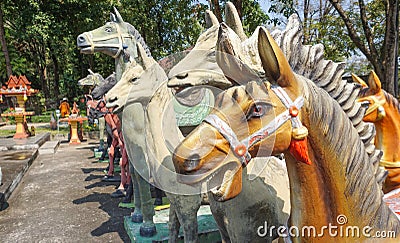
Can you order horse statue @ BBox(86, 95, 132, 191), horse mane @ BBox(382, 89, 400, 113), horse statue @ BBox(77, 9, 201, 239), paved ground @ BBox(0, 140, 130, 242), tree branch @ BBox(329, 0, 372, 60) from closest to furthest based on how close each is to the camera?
horse statue @ BBox(77, 9, 201, 239), horse mane @ BBox(382, 89, 400, 113), paved ground @ BBox(0, 140, 130, 242), horse statue @ BBox(86, 95, 132, 191), tree branch @ BBox(329, 0, 372, 60)

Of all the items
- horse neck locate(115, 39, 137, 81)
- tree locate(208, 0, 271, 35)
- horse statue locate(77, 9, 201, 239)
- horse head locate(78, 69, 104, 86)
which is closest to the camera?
horse statue locate(77, 9, 201, 239)

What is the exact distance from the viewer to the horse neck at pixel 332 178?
1.21 m

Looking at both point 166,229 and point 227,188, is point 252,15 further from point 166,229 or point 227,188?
point 227,188

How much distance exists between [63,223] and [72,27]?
48.6ft

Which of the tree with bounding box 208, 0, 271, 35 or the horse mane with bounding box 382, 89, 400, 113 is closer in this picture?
the horse mane with bounding box 382, 89, 400, 113

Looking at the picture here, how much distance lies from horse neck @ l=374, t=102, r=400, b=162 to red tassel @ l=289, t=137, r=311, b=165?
6.28 ft

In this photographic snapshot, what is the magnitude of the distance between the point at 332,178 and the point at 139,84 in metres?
1.94

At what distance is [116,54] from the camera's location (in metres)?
3.93

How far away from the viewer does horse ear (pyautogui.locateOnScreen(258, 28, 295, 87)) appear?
3.37ft

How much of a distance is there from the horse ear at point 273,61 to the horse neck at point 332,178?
5.2 inches

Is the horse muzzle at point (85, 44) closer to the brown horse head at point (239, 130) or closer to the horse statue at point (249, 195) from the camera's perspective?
the horse statue at point (249, 195)

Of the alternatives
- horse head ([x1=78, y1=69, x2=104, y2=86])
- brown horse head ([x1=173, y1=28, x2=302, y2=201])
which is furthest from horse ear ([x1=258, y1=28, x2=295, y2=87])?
horse head ([x1=78, y1=69, x2=104, y2=86])

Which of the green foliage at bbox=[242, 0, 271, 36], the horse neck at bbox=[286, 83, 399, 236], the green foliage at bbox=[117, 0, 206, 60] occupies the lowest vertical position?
the horse neck at bbox=[286, 83, 399, 236]

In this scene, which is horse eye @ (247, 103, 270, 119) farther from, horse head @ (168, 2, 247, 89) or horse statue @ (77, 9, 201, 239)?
horse statue @ (77, 9, 201, 239)
